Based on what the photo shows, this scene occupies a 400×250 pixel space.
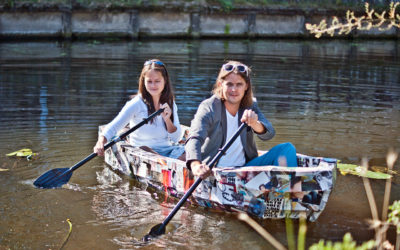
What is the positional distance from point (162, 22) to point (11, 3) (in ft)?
17.4

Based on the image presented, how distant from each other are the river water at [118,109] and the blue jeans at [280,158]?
51 cm

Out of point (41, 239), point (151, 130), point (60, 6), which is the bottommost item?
point (41, 239)

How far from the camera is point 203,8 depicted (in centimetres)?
2033

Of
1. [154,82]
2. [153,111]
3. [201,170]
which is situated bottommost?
[201,170]

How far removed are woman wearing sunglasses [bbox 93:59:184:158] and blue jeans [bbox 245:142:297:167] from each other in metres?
1.14

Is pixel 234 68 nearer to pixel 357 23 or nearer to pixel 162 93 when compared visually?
pixel 162 93

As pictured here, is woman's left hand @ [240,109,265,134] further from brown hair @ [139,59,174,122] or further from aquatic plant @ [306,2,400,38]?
brown hair @ [139,59,174,122]

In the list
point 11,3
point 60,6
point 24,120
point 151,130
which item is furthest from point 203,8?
point 151,130

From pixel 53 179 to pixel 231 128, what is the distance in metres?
1.88

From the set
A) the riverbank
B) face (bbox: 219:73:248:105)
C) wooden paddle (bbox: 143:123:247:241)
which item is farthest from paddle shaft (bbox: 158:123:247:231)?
the riverbank

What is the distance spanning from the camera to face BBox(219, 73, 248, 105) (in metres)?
4.76

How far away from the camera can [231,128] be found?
4.91 m

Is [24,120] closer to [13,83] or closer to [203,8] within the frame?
[13,83]

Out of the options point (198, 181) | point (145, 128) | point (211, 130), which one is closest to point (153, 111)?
point (145, 128)
